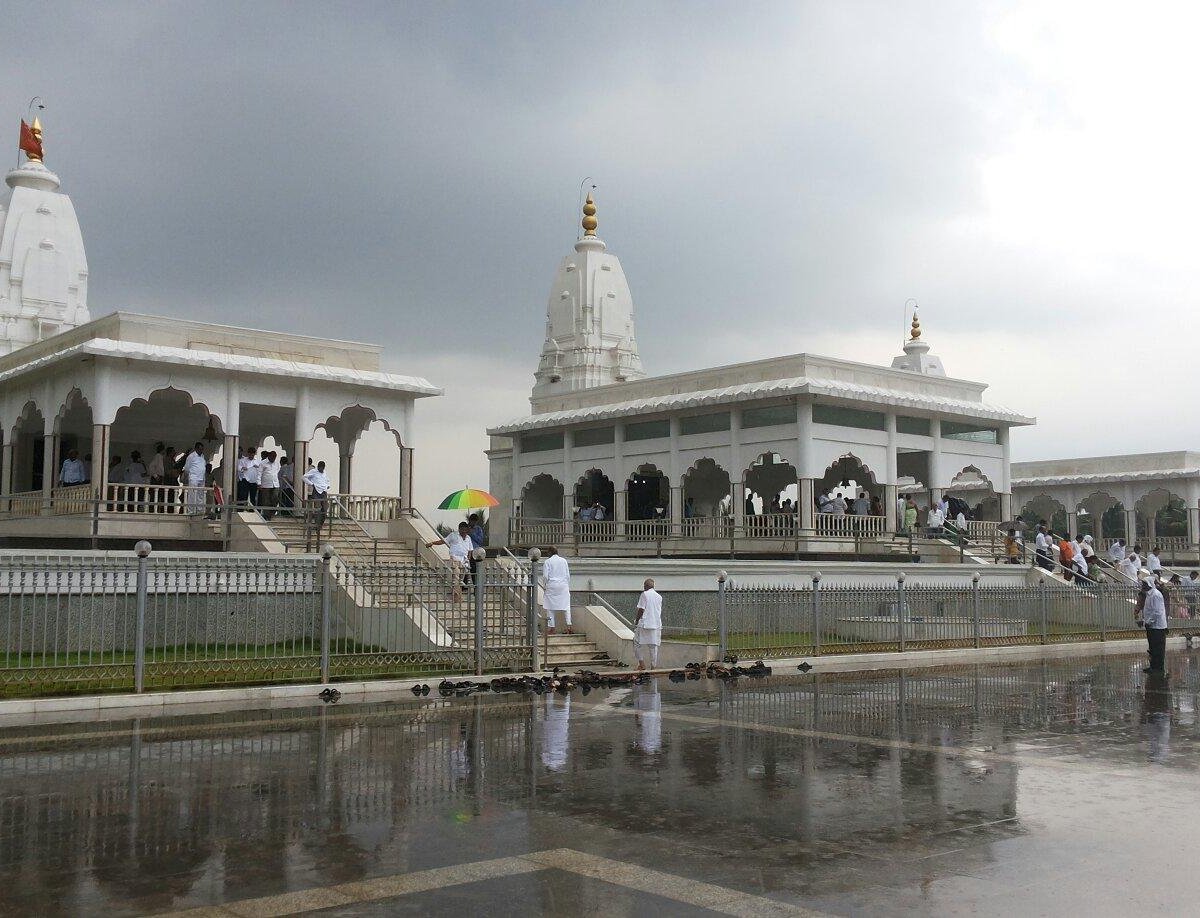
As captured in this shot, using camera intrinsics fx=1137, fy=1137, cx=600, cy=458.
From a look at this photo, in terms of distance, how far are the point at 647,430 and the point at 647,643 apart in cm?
1650

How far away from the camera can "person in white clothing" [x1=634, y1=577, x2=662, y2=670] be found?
17.6 m

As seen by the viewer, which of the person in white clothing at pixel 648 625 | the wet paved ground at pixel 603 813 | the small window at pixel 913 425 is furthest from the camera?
the small window at pixel 913 425

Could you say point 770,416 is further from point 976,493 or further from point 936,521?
point 976,493

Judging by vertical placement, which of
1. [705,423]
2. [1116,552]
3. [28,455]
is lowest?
[1116,552]

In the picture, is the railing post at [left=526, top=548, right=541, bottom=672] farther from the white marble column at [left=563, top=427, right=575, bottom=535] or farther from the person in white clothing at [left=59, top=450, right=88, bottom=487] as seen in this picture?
the white marble column at [left=563, top=427, right=575, bottom=535]

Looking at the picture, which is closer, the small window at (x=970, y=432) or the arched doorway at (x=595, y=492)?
the small window at (x=970, y=432)

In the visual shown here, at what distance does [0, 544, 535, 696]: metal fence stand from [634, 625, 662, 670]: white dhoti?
1.77 m

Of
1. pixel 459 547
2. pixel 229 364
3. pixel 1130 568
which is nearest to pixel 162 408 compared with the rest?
pixel 229 364

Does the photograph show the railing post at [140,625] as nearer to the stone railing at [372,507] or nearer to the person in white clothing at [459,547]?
the person in white clothing at [459,547]

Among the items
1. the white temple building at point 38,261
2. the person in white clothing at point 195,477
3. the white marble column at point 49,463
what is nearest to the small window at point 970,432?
the person in white clothing at point 195,477

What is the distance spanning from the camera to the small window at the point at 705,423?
31.6 meters

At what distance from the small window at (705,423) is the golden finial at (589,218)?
15318 millimetres

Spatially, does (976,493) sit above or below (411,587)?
above

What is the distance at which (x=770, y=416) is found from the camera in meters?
30.4
